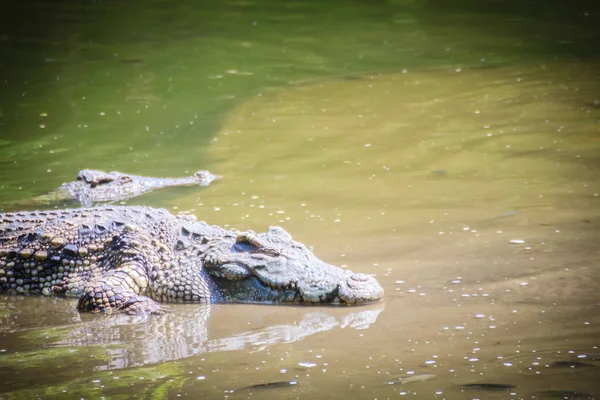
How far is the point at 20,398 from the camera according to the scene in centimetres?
491

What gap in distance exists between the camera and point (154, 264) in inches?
266

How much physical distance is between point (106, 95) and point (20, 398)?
9.72 meters

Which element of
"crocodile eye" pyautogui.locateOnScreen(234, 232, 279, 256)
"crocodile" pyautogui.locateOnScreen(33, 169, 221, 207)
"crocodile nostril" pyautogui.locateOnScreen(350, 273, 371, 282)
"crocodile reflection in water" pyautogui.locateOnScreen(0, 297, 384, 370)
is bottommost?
"crocodile reflection in water" pyautogui.locateOnScreen(0, 297, 384, 370)

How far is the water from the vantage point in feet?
17.0

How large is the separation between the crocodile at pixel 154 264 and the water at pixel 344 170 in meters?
0.18

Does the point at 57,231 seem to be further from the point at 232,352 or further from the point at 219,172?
the point at 219,172

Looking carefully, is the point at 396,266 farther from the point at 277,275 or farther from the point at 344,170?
the point at 344,170

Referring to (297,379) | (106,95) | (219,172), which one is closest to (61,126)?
(106,95)

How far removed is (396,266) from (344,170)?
312cm

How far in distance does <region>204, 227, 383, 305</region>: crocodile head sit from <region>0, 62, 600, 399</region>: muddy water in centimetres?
13

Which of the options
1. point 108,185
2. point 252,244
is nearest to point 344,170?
point 108,185

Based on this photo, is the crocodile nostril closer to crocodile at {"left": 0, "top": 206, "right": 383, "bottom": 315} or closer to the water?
crocodile at {"left": 0, "top": 206, "right": 383, "bottom": 315}

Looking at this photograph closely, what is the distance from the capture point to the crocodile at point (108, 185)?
925 centimetres

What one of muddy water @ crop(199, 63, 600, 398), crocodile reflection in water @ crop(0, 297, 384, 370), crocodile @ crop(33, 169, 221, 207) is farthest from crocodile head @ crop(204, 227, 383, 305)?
crocodile @ crop(33, 169, 221, 207)
